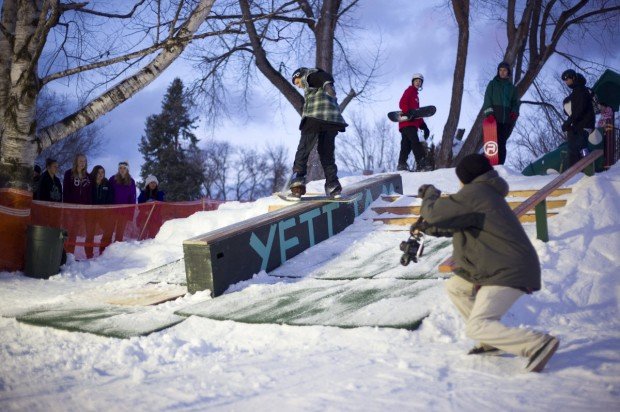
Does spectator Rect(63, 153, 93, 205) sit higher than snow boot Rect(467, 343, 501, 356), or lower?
higher

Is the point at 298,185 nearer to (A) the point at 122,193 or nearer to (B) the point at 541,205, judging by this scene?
(B) the point at 541,205

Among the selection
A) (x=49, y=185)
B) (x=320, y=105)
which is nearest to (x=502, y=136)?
(x=320, y=105)

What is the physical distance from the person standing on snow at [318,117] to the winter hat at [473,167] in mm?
3974

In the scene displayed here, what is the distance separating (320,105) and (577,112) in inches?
179

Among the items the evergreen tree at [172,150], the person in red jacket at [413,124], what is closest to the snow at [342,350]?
the person in red jacket at [413,124]

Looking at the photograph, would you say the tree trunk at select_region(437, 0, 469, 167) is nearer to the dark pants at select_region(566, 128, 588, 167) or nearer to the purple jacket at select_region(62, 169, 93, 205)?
the dark pants at select_region(566, 128, 588, 167)

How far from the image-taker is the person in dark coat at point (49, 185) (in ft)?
32.7

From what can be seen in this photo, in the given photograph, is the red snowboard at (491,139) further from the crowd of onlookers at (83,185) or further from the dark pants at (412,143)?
the crowd of onlookers at (83,185)

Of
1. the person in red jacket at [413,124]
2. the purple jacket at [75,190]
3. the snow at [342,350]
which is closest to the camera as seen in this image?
the snow at [342,350]

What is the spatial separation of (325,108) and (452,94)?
9.62 meters

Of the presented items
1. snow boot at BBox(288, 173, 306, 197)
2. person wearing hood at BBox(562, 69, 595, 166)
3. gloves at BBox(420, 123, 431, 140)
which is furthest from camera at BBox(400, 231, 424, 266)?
gloves at BBox(420, 123, 431, 140)

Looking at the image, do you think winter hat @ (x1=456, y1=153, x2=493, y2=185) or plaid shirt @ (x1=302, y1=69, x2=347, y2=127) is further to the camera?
plaid shirt @ (x1=302, y1=69, x2=347, y2=127)

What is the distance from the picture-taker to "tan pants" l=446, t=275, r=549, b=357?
136 inches

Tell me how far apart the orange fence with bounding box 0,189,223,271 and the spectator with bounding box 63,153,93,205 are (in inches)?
26.9
